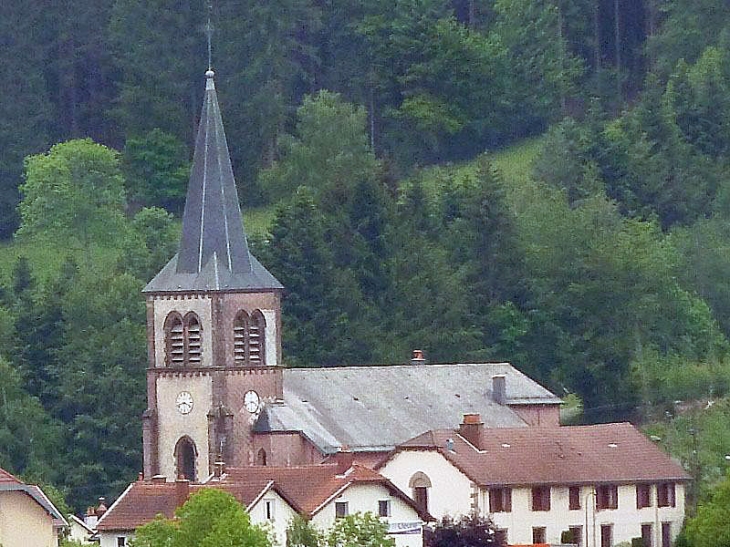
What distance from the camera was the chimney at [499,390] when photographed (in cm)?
9300

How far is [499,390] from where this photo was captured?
93062 mm

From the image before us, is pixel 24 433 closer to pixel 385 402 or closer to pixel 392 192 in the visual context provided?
pixel 385 402

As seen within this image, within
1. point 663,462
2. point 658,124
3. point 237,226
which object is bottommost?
point 663,462

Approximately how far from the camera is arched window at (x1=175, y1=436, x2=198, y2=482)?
289ft

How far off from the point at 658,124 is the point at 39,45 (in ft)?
79.9

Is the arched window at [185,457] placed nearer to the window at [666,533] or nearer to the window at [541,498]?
the window at [541,498]

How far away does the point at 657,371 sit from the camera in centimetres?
10994

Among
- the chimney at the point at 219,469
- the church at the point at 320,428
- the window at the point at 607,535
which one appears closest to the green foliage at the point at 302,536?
the chimney at the point at 219,469

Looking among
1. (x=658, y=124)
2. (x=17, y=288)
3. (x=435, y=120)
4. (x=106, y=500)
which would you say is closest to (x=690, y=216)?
(x=658, y=124)

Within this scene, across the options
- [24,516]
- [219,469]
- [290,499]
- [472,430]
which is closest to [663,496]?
[472,430]

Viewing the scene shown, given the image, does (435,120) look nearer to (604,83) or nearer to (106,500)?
(604,83)

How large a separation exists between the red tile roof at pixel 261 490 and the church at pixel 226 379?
17.7 ft

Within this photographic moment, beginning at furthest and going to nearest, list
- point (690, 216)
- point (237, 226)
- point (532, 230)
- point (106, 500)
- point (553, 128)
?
point (553, 128), point (690, 216), point (532, 230), point (106, 500), point (237, 226)

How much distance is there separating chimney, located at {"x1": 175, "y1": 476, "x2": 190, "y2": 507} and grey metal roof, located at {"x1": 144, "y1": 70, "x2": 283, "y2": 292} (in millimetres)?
9591
